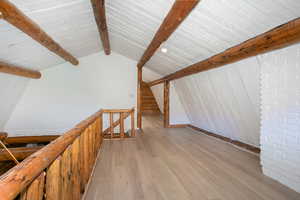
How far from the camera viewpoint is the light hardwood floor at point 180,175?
84.4 inches

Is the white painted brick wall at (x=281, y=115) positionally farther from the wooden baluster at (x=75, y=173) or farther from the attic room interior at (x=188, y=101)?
the wooden baluster at (x=75, y=173)

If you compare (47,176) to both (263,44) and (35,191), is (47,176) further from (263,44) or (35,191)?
(263,44)

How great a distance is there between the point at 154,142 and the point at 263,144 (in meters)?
2.57

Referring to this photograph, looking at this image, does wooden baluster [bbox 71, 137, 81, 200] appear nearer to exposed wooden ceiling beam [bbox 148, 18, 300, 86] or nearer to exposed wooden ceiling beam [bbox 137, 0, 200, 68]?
exposed wooden ceiling beam [bbox 137, 0, 200, 68]

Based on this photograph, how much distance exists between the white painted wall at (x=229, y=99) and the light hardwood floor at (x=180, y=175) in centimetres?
56

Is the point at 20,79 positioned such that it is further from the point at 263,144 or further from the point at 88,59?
the point at 263,144

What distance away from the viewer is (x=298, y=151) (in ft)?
7.14

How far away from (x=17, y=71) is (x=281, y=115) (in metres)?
5.58

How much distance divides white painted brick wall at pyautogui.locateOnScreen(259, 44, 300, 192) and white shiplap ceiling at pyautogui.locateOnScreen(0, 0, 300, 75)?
0.59 metres

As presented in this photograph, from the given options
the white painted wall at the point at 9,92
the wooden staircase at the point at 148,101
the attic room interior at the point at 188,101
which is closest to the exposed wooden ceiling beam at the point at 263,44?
the attic room interior at the point at 188,101

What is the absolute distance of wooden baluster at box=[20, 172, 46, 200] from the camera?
0.84 m

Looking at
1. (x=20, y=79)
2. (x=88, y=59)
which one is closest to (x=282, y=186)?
(x=88, y=59)

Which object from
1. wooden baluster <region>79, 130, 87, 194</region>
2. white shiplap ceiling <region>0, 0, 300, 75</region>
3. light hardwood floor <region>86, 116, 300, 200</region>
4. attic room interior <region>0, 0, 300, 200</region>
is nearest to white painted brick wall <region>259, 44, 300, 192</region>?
attic room interior <region>0, 0, 300, 200</region>

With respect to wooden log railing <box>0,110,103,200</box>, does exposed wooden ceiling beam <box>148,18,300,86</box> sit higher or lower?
higher
